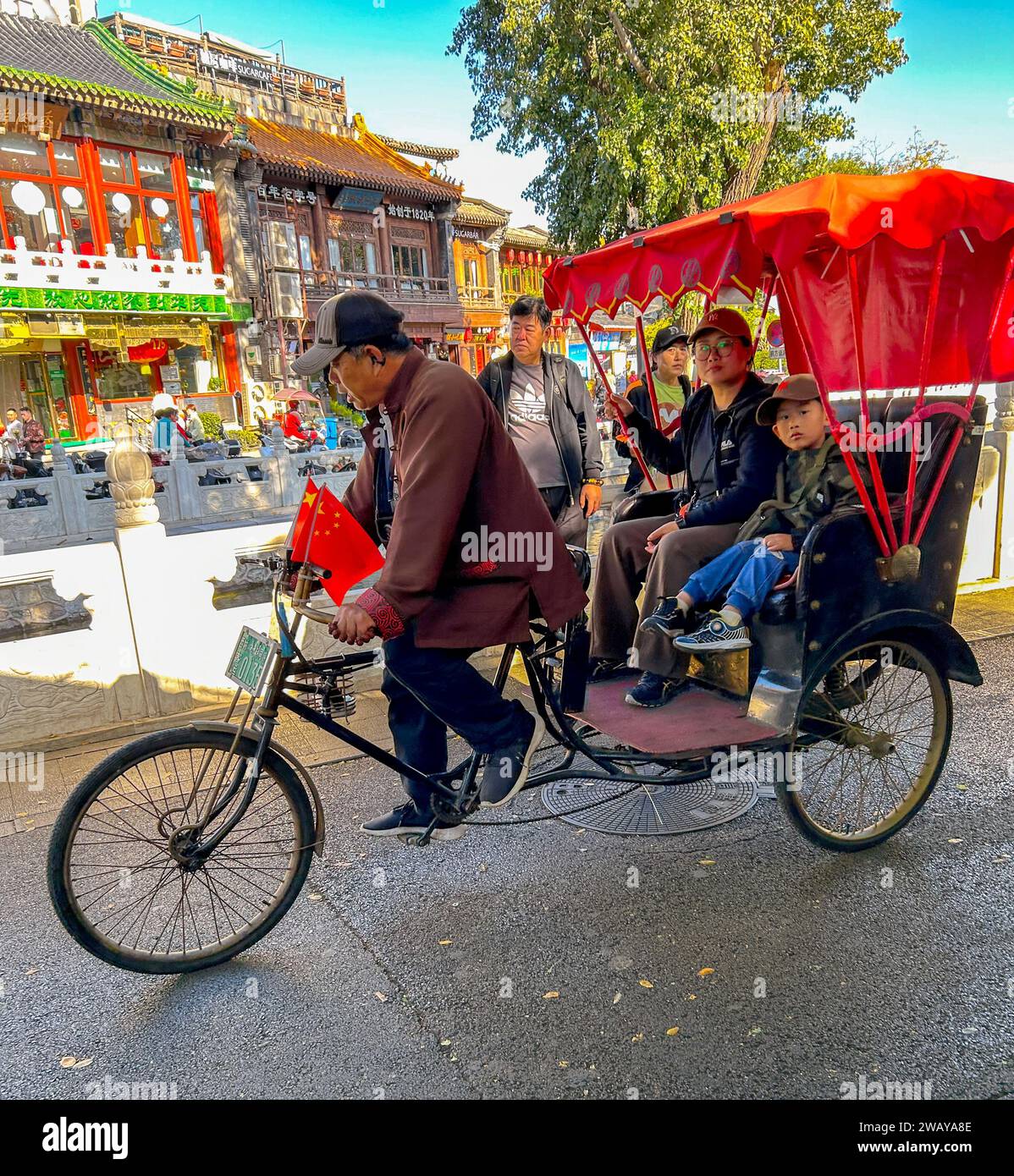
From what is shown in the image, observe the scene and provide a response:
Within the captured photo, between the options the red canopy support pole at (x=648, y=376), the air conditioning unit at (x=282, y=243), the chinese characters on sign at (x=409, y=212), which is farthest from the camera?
the chinese characters on sign at (x=409, y=212)

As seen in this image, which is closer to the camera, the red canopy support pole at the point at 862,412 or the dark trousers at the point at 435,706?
the dark trousers at the point at 435,706

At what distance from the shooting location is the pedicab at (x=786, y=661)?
2562 mm

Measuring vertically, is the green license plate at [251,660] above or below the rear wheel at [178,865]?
above

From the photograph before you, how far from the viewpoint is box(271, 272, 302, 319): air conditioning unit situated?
73.7 feet

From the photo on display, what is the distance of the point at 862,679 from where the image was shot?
338cm

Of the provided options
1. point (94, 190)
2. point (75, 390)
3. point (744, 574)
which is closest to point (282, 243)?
point (94, 190)

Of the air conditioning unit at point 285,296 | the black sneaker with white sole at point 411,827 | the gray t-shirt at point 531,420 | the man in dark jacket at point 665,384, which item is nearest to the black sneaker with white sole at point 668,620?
the black sneaker with white sole at point 411,827

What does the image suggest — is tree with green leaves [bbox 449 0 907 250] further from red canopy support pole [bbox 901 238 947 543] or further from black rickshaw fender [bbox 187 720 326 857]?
black rickshaw fender [bbox 187 720 326 857]

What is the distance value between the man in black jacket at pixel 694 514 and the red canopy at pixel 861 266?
315 millimetres

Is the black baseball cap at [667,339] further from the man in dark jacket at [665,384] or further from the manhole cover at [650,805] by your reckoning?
the manhole cover at [650,805]

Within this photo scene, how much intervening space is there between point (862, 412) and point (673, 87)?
39.9 ft

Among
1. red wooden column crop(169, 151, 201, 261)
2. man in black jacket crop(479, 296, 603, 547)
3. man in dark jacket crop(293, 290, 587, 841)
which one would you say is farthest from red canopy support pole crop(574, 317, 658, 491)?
red wooden column crop(169, 151, 201, 261)

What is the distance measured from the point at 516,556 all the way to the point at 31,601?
10.1 ft
